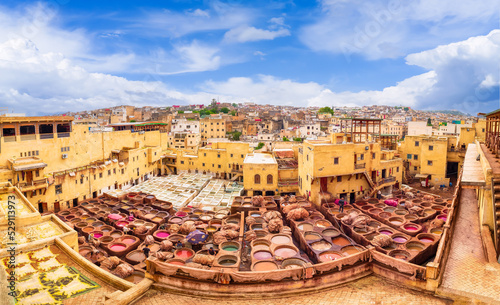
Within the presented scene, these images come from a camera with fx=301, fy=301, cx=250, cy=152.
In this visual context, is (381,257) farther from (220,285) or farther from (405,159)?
Answer: (405,159)

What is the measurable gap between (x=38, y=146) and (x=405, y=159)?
146ft

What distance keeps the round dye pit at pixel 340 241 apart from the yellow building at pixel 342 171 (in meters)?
8.26

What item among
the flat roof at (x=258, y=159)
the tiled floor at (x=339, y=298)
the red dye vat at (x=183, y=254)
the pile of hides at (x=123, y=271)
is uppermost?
the flat roof at (x=258, y=159)

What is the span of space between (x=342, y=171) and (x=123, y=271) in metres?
19.8

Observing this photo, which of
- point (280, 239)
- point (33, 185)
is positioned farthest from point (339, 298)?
point (33, 185)

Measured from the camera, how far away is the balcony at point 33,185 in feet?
90.5

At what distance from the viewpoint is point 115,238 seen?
2227 cm

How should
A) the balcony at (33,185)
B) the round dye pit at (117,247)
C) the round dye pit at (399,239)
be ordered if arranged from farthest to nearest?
the balcony at (33,185)
the round dye pit at (117,247)
the round dye pit at (399,239)

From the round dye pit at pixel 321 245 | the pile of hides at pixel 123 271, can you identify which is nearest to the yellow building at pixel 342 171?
the round dye pit at pixel 321 245

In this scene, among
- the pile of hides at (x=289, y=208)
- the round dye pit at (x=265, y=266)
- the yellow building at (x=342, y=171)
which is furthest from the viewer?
the yellow building at (x=342, y=171)

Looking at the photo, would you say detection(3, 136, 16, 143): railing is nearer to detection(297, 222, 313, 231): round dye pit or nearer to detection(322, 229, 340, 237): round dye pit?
detection(297, 222, 313, 231): round dye pit

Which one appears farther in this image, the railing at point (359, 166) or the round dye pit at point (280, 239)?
the railing at point (359, 166)

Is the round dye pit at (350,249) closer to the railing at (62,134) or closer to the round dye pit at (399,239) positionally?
the round dye pit at (399,239)

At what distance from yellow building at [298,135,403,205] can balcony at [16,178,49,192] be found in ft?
83.7
